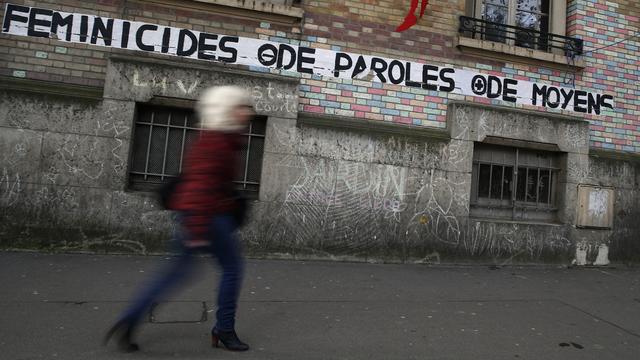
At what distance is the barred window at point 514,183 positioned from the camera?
6746 millimetres

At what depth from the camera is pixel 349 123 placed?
20.4 feet

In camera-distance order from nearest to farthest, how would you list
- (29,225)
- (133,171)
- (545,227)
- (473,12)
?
(29,225) → (133,171) → (545,227) → (473,12)

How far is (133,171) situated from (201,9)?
235cm

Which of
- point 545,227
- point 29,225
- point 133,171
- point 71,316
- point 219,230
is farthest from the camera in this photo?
point 545,227

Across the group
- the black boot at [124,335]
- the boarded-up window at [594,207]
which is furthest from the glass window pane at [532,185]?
the black boot at [124,335]

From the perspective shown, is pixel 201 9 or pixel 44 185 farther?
pixel 201 9

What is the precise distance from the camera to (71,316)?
339 cm

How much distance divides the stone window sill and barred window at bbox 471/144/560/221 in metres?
1.40

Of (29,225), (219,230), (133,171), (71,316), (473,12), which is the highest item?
(473,12)

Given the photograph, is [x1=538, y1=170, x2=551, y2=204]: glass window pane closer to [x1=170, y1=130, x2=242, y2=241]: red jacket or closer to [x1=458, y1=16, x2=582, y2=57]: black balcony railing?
[x1=458, y1=16, x2=582, y2=57]: black balcony railing

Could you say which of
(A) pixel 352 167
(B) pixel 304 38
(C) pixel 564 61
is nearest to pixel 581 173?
(C) pixel 564 61

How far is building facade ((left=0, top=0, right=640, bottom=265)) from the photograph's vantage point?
5.49 m

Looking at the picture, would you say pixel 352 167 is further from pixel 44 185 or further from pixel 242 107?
pixel 44 185

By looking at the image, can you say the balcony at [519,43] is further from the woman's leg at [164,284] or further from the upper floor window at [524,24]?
the woman's leg at [164,284]
